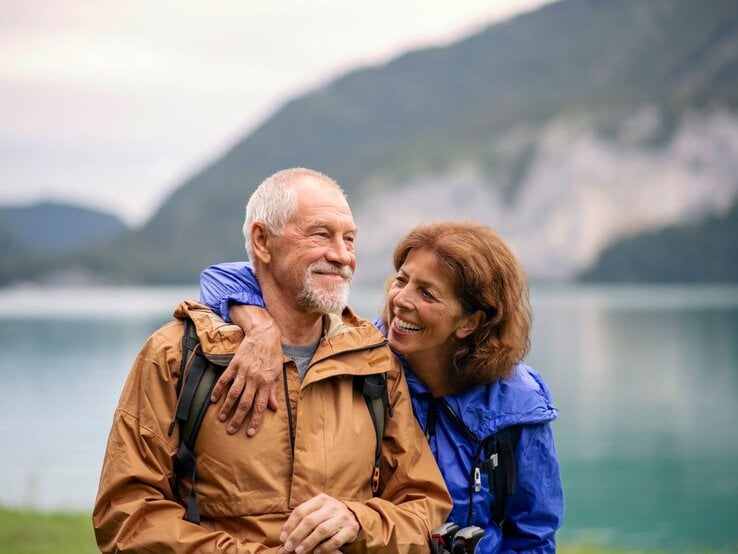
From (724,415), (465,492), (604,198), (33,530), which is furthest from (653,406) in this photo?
(604,198)

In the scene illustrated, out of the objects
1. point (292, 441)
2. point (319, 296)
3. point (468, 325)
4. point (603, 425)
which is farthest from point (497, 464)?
point (603, 425)

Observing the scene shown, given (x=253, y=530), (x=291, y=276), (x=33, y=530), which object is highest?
(x=291, y=276)

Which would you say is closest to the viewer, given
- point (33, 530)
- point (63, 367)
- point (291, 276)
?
point (291, 276)

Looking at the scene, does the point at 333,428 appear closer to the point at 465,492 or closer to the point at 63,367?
the point at 465,492

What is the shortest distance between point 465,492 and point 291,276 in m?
1.34

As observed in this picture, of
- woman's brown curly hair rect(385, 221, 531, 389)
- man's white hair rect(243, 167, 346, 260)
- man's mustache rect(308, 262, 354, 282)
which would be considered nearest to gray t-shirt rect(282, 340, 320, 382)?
man's mustache rect(308, 262, 354, 282)

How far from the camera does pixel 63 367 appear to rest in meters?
50.8

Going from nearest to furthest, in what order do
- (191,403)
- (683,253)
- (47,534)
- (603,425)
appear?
(191,403)
(47,534)
(603,425)
(683,253)

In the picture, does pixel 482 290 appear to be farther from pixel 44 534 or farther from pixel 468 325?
pixel 44 534

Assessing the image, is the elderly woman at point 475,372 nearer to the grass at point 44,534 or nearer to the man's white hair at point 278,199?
the man's white hair at point 278,199

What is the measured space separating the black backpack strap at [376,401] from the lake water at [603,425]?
40.1ft

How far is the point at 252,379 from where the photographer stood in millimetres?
4137

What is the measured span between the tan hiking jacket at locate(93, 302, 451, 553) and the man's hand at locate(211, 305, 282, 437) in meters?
0.05

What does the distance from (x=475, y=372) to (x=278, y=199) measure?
4.27 ft
